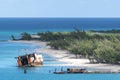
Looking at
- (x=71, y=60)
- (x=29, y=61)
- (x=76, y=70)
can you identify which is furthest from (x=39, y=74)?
(x=71, y=60)

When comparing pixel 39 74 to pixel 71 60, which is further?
pixel 71 60

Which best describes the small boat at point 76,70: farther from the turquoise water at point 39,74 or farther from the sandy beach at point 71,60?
the sandy beach at point 71,60

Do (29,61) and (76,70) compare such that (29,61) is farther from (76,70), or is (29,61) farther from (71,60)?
(76,70)

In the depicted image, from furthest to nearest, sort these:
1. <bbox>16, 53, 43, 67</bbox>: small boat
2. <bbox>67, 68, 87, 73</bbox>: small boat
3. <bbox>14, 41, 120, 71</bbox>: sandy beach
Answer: <bbox>16, 53, 43, 67</bbox>: small boat
<bbox>14, 41, 120, 71</bbox>: sandy beach
<bbox>67, 68, 87, 73</bbox>: small boat

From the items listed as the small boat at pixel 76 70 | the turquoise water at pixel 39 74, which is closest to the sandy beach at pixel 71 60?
the turquoise water at pixel 39 74

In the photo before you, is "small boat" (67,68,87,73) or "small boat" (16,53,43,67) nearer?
"small boat" (67,68,87,73)

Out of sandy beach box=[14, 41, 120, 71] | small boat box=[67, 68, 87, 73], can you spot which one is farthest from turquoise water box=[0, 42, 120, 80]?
sandy beach box=[14, 41, 120, 71]

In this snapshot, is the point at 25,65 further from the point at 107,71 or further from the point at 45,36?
the point at 45,36

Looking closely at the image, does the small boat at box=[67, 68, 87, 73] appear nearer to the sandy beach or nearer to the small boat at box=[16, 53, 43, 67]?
the sandy beach

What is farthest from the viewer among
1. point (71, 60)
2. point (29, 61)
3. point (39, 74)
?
point (71, 60)

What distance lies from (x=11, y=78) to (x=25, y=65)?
43.7 feet

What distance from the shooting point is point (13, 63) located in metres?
89.4

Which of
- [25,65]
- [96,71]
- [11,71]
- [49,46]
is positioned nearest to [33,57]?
[25,65]

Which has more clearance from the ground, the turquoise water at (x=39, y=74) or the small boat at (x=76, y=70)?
the small boat at (x=76, y=70)
